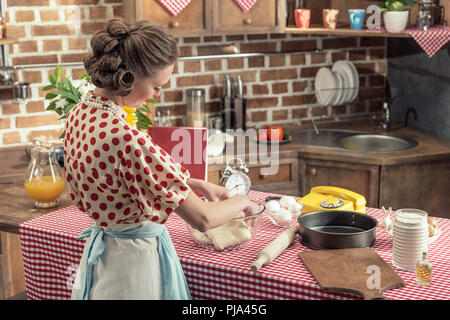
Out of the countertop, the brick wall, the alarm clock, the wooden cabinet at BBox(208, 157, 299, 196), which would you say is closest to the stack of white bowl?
the alarm clock

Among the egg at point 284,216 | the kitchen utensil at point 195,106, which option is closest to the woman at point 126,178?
the egg at point 284,216

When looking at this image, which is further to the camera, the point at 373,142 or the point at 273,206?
the point at 373,142

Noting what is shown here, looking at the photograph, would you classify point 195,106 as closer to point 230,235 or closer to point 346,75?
point 346,75

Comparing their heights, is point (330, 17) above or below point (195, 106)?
above

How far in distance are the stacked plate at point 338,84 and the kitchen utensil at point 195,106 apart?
0.81m

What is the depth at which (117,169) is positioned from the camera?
181cm

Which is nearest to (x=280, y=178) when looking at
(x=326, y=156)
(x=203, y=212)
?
(x=326, y=156)

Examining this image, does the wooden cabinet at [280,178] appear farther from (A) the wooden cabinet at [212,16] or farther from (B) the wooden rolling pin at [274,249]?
(B) the wooden rolling pin at [274,249]

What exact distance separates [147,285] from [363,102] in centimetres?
295

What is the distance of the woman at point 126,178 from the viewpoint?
181 centimetres

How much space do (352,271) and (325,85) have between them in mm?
2486

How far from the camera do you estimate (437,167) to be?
3762 millimetres
